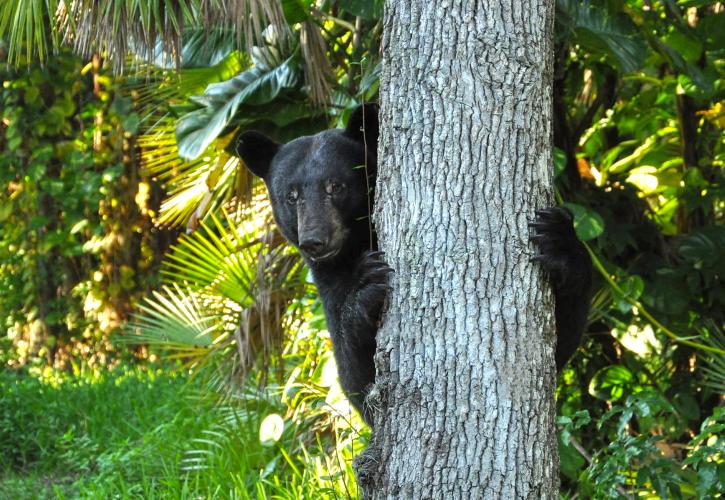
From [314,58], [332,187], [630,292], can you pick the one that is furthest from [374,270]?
[314,58]

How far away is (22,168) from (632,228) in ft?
25.1

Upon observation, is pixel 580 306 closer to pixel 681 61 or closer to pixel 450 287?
pixel 450 287

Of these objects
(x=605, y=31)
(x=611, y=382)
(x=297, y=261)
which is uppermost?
(x=605, y=31)

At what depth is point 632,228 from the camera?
5.57 m

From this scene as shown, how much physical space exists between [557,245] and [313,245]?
43.4 inches

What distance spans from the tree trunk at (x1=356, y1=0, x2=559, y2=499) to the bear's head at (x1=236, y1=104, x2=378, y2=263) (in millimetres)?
893

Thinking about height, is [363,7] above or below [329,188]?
above

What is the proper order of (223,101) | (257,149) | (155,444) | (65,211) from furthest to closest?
1. (65,211)
2. (155,444)
3. (223,101)
4. (257,149)

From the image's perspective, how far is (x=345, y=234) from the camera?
13.0 feet

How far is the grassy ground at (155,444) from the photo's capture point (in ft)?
17.4

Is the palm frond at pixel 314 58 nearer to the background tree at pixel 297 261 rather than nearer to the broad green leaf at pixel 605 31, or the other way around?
the background tree at pixel 297 261

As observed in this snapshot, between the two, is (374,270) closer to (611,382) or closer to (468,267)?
(468,267)

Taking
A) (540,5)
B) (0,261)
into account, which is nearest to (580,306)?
(540,5)

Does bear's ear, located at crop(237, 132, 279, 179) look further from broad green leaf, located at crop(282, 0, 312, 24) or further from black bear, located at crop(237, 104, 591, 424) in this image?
broad green leaf, located at crop(282, 0, 312, 24)
